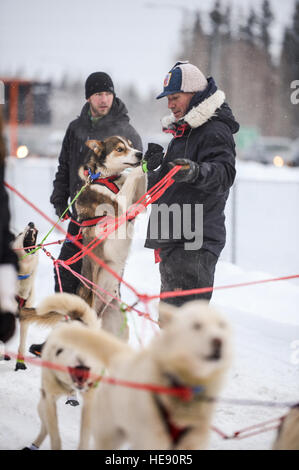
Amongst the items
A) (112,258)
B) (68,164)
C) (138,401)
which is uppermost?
(68,164)

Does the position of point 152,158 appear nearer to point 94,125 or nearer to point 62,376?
point 94,125

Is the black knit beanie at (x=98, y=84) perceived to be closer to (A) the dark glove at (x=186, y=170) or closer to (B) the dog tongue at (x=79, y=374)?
(A) the dark glove at (x=186, y=170)

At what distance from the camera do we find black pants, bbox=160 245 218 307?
112 inches

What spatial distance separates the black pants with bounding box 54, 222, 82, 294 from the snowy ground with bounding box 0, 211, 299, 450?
0.53 metres

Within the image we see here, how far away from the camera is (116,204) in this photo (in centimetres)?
325

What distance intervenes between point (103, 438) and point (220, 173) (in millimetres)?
1530

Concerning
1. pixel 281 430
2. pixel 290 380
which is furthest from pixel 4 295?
pixel 290 380

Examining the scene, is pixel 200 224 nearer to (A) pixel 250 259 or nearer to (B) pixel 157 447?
(B) pixel 157 447

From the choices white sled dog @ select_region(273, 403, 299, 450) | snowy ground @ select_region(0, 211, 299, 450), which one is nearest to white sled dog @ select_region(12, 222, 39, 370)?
snowy ground @ select_region(0, 211, 299, 450)

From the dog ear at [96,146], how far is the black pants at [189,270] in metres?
0.91

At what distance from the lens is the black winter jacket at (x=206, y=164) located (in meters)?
2.71

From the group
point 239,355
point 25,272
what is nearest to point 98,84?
point 25,272

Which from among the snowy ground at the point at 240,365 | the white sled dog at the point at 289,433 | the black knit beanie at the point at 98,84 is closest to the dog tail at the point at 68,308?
the snowy ground at the point at 240,365
